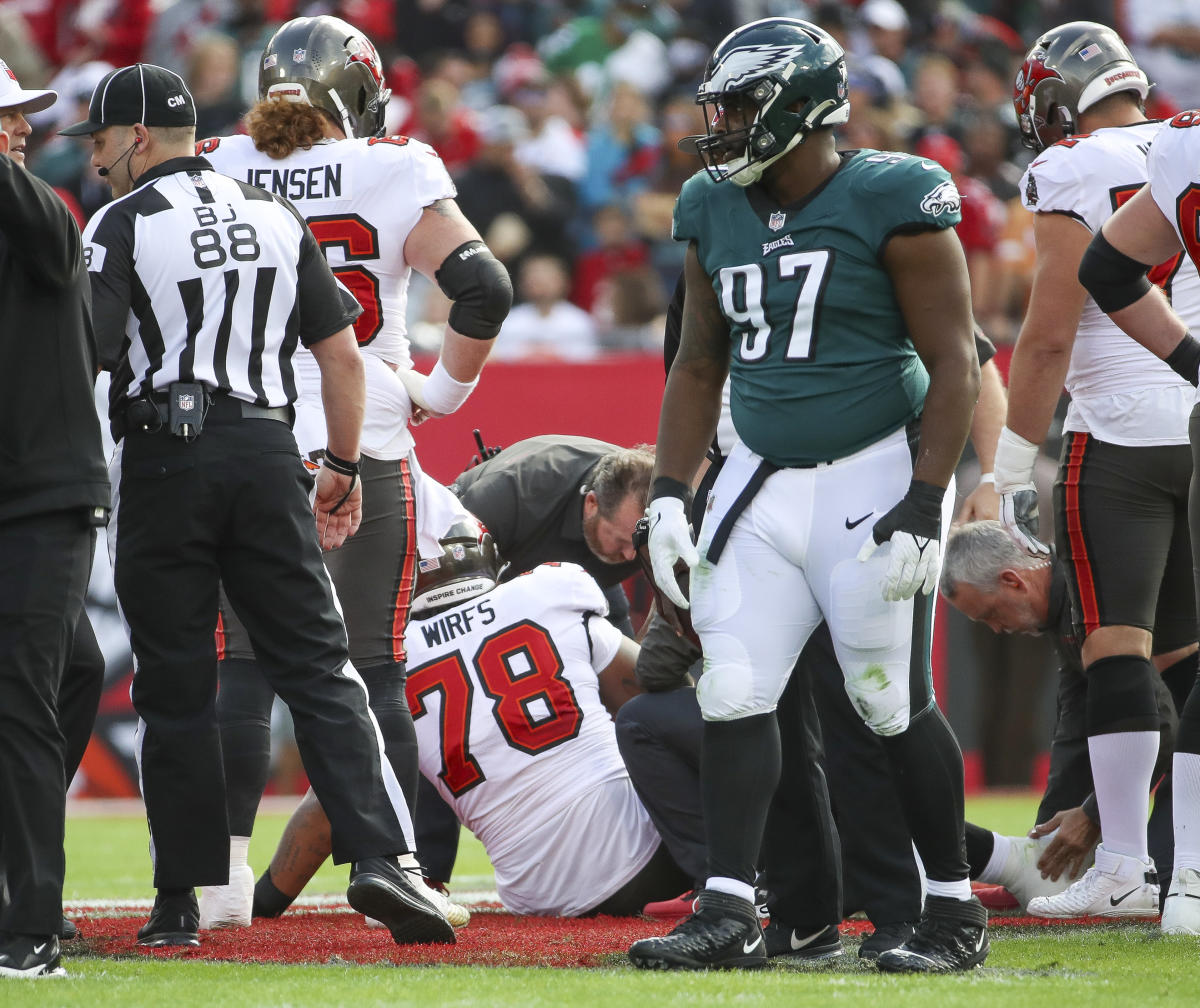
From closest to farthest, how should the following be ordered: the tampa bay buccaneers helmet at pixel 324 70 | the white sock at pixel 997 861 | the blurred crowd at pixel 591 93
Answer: the tampa bay buccaneers helmet at pixel 324 70
the white sock at pixel 997 861
the blurred crowd at pixel 591 93

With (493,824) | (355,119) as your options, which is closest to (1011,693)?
(493,824)

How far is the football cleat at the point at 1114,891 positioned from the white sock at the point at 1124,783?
31 mm

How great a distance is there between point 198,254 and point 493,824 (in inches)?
72.5

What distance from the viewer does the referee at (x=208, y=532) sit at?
12.0 ft

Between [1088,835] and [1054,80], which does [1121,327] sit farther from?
[1088,835]

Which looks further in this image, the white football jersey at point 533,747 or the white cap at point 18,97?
the white football jersey at point 533,747

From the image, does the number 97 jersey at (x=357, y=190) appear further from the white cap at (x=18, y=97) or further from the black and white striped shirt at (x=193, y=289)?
the white cap at (x=18, y=97)

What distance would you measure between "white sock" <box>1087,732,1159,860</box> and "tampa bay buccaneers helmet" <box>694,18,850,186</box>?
5.99 ft

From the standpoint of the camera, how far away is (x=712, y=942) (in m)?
3.34

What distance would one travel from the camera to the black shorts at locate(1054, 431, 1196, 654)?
14.2 ft

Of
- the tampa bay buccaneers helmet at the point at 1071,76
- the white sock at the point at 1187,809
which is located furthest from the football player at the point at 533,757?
the tampa bay buccaneers helmet at the point at 1071,76

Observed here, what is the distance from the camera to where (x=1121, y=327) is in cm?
409

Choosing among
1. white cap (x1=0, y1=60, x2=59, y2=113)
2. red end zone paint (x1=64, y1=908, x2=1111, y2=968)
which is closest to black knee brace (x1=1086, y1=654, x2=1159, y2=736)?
red end zone paint (x1=64, y1=908, x2=1111, y2=968)

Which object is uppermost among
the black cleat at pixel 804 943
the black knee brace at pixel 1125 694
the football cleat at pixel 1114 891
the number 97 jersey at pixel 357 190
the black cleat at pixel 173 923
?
the number 97 jersey at pixel 357 190
